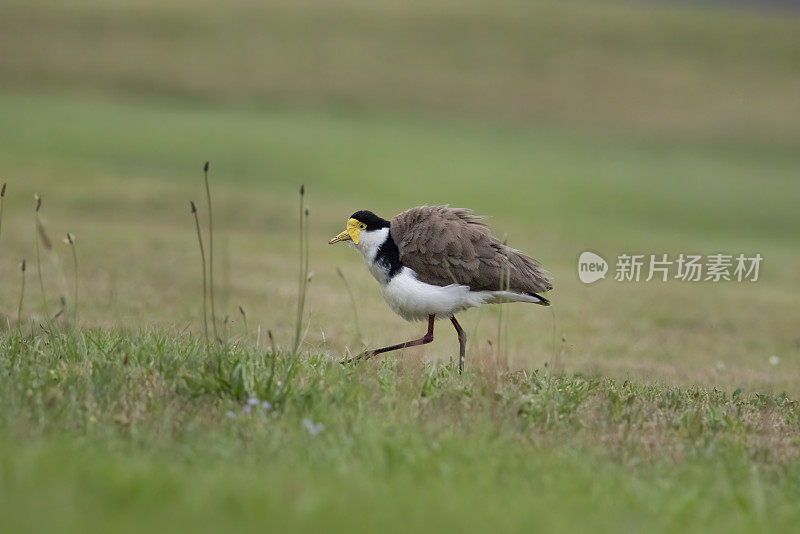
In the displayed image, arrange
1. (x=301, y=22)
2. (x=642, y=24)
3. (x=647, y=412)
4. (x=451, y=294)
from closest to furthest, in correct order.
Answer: (x=647, y=412), (x=451, y=294), (x=301, y=22), (x=642, y=24)

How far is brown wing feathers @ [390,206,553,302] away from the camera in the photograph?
21.5 ft

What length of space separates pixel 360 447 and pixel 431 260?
89.3 inches

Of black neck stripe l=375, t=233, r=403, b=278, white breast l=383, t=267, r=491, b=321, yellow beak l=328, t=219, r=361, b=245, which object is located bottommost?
white breast l=383, t=267, r=491, b=321

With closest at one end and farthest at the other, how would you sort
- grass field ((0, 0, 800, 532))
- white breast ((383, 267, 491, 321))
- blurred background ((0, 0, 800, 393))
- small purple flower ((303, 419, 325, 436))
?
1. grass field ((0, 0, 800, 532))
2. small purple flower ((303, 419, 325, 436))
3. white breast ((383, 267, 491, 321))
4. blurred background ((0, 0, 800, 393))

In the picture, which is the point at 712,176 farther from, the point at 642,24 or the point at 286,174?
the point at 642,24

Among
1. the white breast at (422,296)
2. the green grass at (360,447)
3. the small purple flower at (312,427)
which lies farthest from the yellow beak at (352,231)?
the small purple flower at (312,427)

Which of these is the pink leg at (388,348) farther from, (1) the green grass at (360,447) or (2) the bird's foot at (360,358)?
(1) the green grass at (360,447)

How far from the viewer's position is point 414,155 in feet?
90.1

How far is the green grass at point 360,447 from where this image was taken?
3.62 metres

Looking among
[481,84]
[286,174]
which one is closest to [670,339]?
[286,174]

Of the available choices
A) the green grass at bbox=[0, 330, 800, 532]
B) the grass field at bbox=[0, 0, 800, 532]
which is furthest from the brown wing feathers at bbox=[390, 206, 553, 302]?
the green grass at bbox=[0, 330, 800, 532]

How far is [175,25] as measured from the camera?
4203cm

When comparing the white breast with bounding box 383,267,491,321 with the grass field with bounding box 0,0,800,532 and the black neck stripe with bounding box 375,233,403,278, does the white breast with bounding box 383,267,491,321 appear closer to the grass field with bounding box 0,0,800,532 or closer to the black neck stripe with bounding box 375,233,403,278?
the black neck stripe with bounding box 375,233,403,278

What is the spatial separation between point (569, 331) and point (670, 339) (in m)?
1.31
